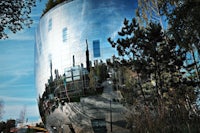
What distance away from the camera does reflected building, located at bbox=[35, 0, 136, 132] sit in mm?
5270

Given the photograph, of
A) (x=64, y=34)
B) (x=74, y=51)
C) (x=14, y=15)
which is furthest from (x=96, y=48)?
(x=14, y=15)

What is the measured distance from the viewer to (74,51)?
17.9 ft

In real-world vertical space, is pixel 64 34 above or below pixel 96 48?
above

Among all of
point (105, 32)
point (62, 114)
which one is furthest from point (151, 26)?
point (62, 114)

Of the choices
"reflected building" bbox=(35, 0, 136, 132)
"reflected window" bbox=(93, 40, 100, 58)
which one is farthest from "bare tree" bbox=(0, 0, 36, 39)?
"reflected window" bbox=(93, 40, 100, 58)

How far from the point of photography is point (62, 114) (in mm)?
5637

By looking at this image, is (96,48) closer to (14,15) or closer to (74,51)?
(74,51)

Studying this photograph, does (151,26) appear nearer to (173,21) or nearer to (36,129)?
(173,21)

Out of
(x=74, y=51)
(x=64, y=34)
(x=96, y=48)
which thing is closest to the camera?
(x=96, y=48)

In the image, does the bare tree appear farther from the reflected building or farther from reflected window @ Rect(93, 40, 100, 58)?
reflected window @ Rect(93, 40, 100, 58)

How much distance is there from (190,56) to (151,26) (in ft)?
7.56

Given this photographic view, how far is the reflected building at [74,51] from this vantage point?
207 inches

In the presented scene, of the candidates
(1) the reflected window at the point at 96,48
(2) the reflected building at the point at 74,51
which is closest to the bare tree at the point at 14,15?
(2) the reflected building at the point at 74,51

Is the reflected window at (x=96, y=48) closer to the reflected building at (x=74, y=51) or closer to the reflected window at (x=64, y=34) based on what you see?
the reflected building at (x=74, y=51)
